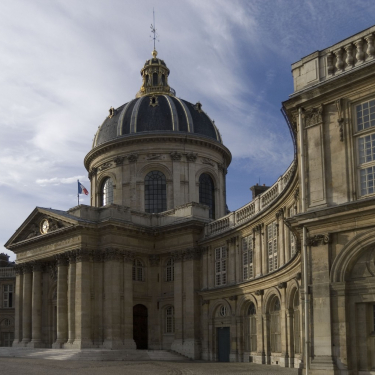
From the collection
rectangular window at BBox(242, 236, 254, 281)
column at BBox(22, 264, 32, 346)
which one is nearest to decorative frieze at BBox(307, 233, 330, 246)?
rectangular window at BBox(242, 236, 254, 281)

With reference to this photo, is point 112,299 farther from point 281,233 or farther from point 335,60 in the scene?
point 335,60

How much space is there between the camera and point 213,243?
44906 millimetres

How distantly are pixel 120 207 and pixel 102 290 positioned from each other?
6524 mm

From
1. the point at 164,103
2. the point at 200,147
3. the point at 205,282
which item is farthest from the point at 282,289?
the point at 164,103

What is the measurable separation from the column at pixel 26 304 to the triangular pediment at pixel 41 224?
109 inches

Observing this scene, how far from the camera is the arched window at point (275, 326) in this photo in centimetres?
3600

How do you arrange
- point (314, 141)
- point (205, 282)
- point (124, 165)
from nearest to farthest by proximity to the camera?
point (314, 141), point (205, 282), point (124, 165)

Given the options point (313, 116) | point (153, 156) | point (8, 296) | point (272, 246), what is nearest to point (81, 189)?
point (153, 156)

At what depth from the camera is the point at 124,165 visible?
56250 millimetres

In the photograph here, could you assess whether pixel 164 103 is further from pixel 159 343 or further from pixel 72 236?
pixel 159 343

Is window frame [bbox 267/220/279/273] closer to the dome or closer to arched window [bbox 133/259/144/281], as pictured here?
arched window [bbox 133/259/144/281]

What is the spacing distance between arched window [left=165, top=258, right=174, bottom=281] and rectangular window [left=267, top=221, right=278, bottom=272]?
12.5 meters

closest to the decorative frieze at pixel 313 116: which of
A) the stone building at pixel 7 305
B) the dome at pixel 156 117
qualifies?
the dome at pixel 156 117

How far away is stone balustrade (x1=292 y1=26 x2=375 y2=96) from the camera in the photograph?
2262 centimetres
